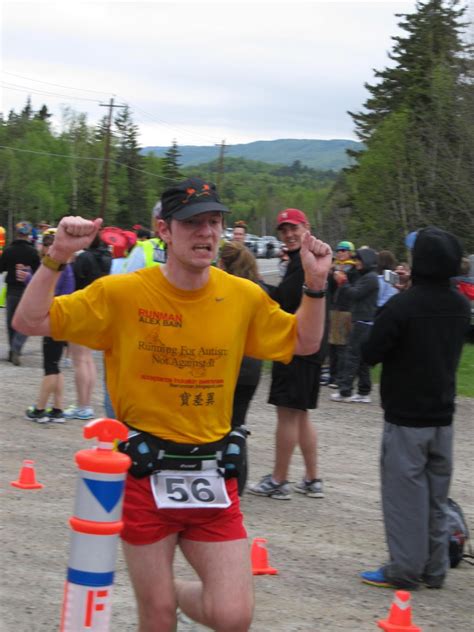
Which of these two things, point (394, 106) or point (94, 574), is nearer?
point (94, 574)

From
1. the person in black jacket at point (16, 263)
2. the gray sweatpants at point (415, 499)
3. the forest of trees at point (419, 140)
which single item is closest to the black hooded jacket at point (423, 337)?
the gray sweatpants at point (415, 499)

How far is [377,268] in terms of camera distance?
14.2m

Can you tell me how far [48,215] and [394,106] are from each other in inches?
1845

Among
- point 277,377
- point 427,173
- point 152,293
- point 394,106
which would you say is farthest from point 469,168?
point 152,293

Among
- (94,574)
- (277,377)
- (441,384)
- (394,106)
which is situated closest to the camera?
(94,574)

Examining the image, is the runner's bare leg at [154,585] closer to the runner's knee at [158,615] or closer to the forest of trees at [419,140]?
the runner's knee at [158,615]

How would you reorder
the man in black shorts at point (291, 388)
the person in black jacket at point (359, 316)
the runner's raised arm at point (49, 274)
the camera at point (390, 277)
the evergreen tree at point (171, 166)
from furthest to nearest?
1. the evergreen tree at point (171, 166)
2. the person in black jacket at point (359, 316)
3. the camera at point (390, 277)
4. the man in black shorts at point (291, 388)
5. the runner's raised arm at point (49, 274)

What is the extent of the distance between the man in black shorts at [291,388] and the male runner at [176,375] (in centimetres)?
365

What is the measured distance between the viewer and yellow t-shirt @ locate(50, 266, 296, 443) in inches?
152

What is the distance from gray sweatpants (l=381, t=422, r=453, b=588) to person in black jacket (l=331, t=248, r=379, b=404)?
696 cm

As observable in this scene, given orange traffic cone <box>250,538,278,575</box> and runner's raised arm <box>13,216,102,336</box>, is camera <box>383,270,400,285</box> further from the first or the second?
runner's raised arm <box>13,216,102,336</box>

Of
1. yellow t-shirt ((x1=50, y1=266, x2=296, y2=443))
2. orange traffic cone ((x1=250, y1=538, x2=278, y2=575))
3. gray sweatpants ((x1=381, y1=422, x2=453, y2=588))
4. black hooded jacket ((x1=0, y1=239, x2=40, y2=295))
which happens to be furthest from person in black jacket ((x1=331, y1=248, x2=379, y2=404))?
yellow t-shirt ((x1=50, y1=266, x2=296, y2=443))

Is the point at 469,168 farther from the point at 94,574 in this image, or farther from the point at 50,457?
the point at 94,574

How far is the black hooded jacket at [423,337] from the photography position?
5977 millimetres
